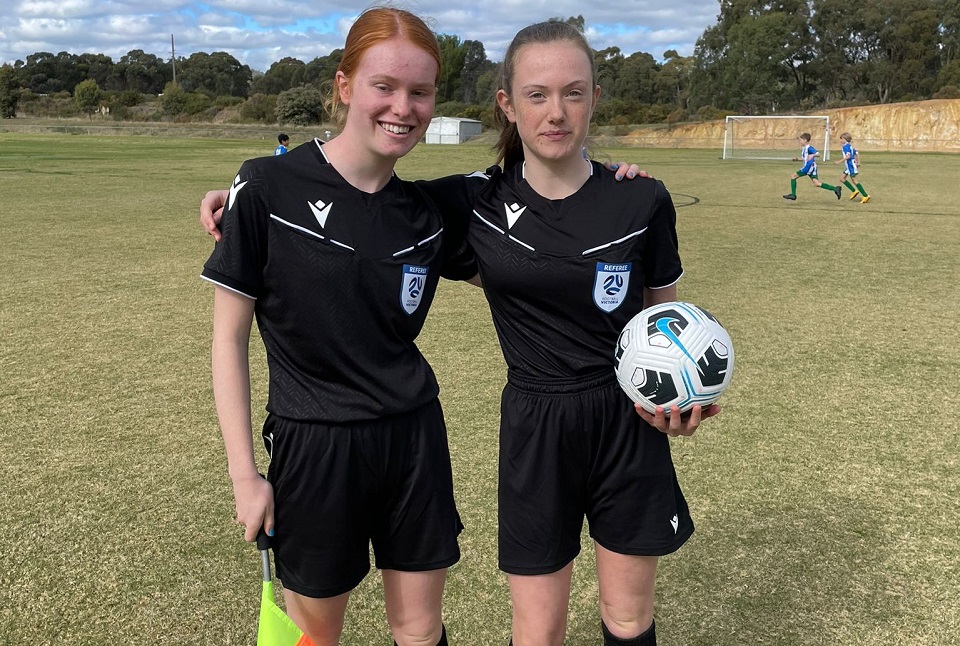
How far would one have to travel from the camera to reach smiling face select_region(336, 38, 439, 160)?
204 cm

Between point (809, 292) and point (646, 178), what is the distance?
22.6 feet

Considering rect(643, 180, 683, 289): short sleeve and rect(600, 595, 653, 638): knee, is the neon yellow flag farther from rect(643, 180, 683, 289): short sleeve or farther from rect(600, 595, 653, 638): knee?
rect(643, 180, 683, 289): short sleeve

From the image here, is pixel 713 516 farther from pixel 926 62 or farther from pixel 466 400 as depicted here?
pixel 926 62

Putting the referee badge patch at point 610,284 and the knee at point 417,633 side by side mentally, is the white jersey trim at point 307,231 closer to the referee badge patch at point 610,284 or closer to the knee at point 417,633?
the referee badge patch at point 610,284

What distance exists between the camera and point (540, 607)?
2377 mm

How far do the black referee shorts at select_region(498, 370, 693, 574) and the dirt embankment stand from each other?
176 feet

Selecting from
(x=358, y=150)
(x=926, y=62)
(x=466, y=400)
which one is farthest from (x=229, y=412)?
(x=926, y=62)

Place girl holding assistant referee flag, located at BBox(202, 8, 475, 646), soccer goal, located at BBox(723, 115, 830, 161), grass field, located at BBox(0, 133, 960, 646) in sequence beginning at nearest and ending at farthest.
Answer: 1. girl holding assistant referee flag, located at BBox(202, 8, 475, 646)
2. grass field, located at BBox(0, 133, 960, 646)
3. soccer goal, located at BBox(723, 115, 830, 161)

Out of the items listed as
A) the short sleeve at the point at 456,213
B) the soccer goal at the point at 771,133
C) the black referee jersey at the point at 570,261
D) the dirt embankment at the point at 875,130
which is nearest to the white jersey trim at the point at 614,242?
the black referee jersey at the point at 570,261

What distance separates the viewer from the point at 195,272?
9609 mm

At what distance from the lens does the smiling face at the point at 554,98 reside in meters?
2.22

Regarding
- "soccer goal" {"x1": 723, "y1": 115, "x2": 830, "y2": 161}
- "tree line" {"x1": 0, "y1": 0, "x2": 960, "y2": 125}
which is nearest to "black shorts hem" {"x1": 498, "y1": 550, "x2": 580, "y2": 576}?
"soccer goal" {"x1": 723, "y1": 115, "x2": 830, "y2": 161}

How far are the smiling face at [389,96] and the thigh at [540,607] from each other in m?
1.31

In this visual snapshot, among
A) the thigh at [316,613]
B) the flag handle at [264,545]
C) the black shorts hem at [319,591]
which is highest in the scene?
the flag handle at [264,545]
